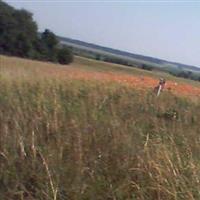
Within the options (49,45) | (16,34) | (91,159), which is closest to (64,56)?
(49,45)

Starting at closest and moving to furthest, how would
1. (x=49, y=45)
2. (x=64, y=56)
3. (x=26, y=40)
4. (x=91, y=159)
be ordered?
(x=91, y=159) < (x=26, y=40) < (x=64, y=56) < (x=49, y=45)

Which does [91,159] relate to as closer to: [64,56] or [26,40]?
[26,40]

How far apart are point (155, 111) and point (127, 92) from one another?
2.04m

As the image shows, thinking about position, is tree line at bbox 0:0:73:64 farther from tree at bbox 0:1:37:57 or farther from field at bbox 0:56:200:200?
field at bbox 0:56:200:200

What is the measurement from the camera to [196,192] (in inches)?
143

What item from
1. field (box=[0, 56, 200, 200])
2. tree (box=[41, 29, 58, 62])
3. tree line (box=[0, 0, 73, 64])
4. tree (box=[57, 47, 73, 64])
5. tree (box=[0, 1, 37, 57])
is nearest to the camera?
field (box=[0, 56, 200, 200])

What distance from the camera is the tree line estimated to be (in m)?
65.1

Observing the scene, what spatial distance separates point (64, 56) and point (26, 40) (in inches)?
221

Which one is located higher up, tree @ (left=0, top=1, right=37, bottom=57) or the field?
the field

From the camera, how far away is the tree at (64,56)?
6631 centimetres

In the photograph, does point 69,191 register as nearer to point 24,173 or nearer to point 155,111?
point 24,173

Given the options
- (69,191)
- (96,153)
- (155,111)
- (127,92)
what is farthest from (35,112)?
(127,92)

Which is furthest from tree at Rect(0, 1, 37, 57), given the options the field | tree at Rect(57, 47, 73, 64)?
the field

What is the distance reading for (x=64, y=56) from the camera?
66.8 meters
